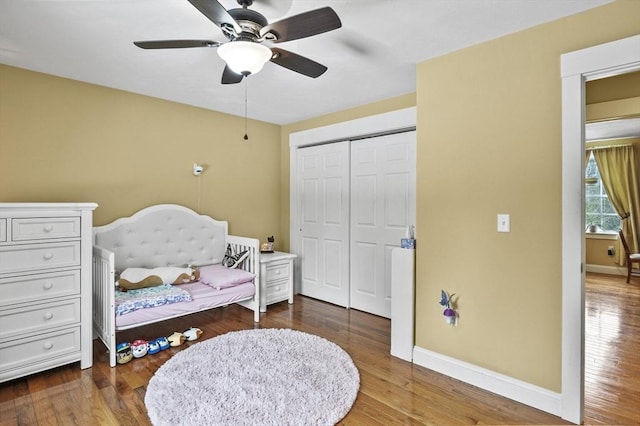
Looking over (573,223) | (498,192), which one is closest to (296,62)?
(498,192)

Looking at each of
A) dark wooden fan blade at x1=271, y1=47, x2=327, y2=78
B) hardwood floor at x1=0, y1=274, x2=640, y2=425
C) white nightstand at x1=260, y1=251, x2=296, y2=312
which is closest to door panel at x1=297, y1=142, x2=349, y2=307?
white nightstand at x1=260, y1=251, x2=296, y2=312

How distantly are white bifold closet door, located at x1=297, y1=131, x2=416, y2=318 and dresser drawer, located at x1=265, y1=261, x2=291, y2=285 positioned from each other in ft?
1.40

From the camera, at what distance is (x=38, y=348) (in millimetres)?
2332

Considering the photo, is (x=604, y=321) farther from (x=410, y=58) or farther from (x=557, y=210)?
(x=410, y=58)

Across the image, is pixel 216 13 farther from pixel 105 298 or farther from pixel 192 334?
pixel 192 334

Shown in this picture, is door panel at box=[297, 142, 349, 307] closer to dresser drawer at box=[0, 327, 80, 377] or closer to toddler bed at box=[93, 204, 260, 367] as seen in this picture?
toddler bed at box=[93, 204, 260, 367]

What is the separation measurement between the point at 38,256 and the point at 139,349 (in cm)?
101

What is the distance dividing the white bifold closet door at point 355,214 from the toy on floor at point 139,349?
6.95 feet

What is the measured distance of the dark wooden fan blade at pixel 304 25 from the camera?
4.85 ft

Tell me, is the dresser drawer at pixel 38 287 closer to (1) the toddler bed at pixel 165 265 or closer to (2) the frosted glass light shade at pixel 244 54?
(1) the toddler bed at pixel 165 265

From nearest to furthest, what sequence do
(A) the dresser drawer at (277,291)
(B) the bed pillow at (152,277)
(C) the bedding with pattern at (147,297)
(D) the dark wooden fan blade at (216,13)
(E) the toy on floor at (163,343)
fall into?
(D) the dark wooden fan blade at (216,13)
(C) the bedding with pattern at (147,297)
(E) the toy on floor at (163,343)
(B) the bed pillow at (152,277)
(A) the dresser drawer at (277,291)


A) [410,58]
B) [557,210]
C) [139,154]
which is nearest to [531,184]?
[557,210]

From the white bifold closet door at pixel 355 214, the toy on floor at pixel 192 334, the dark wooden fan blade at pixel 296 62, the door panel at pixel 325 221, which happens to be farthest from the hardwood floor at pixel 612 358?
the toy on floor at pixel 192 334

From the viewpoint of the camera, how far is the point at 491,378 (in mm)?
2211
